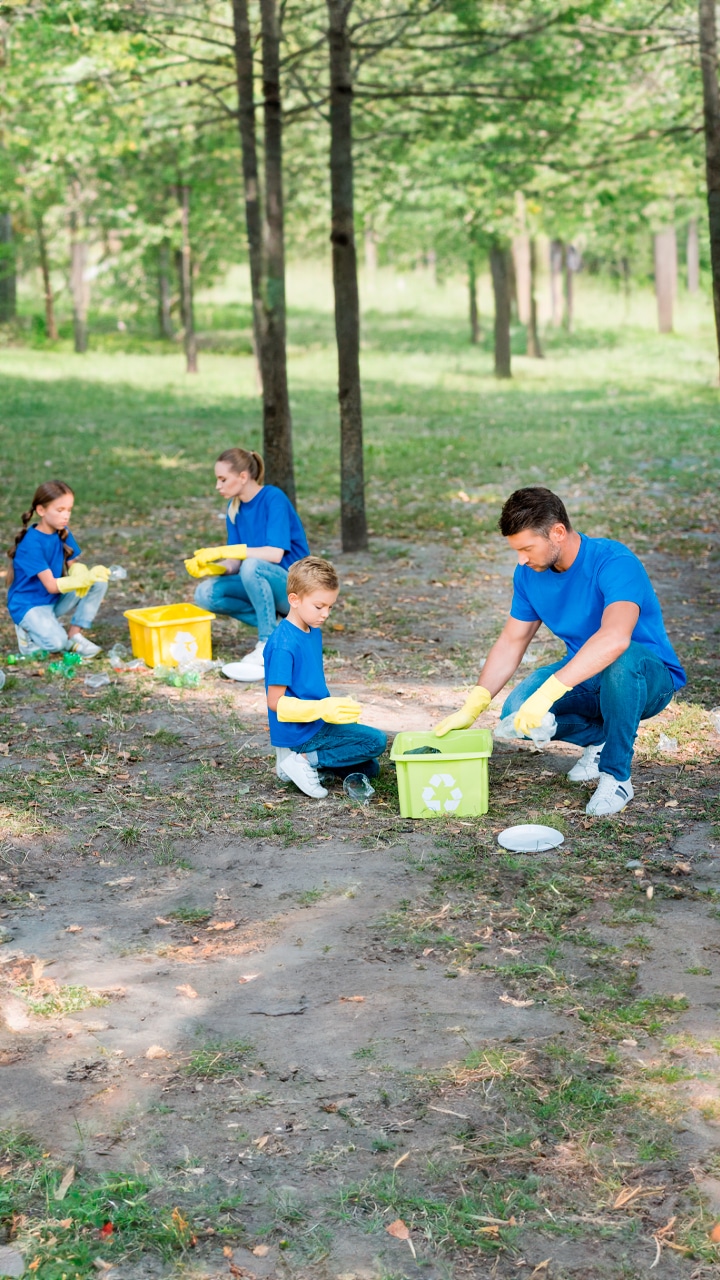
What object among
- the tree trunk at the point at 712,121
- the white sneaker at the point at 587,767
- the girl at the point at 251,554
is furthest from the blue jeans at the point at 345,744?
the tree trunk at the point at 712,121

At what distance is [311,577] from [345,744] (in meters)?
0.75

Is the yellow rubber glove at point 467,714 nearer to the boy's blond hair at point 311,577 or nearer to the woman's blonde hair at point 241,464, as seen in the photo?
the boy's blond hair at point 311,577

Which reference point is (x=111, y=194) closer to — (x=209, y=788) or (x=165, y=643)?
(x=165, y=643)

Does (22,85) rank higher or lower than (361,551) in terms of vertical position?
higher

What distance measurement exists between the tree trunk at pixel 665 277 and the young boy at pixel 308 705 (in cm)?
3003

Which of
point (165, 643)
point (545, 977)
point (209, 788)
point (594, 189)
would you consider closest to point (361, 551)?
point (165, 643)

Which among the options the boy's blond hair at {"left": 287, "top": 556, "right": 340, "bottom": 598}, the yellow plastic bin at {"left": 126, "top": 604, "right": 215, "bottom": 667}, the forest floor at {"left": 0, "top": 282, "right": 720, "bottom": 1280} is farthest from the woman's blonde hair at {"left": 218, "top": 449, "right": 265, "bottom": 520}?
the boy's blond hair at {"left": 287, "top": 556, "right": 340, "bottom": 598}

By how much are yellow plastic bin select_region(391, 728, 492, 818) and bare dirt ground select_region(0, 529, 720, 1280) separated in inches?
3.6

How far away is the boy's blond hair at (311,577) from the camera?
16.2ft

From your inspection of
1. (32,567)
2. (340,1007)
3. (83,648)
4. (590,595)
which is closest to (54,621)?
(83,648)

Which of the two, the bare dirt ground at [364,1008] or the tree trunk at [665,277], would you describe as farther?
the tree trunk at [665,277]

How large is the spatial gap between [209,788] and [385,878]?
3.99ft

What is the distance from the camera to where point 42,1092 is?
328 cm

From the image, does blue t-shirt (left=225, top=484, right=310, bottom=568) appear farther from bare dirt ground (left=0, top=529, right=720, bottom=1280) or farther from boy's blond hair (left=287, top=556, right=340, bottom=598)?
boy's blond hair (left=287, top=556, right=340, bottom=598)
